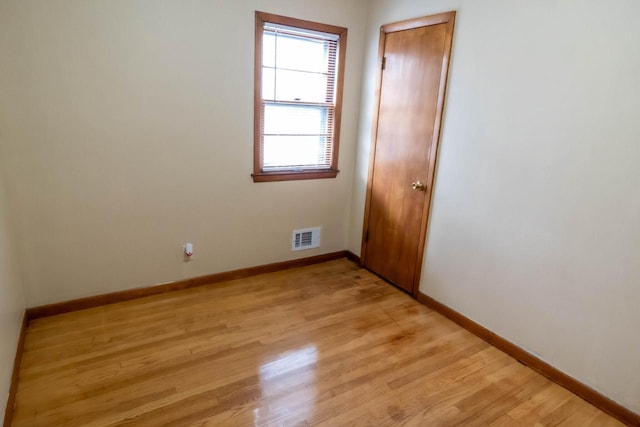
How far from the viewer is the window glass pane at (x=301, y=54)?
120 inches

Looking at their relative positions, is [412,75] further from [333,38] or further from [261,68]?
[261,68]

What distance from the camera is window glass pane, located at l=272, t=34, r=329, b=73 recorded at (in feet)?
10.0

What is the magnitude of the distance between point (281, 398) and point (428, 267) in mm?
1555

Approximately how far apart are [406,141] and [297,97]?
972 millimetres

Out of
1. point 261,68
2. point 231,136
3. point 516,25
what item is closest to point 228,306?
point 231,136

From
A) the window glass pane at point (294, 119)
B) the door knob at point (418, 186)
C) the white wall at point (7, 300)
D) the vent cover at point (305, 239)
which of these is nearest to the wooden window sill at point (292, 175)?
the window glass pane at point (294, 119)

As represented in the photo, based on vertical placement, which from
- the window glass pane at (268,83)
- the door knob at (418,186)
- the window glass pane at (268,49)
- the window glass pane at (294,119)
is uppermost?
the window glass pane at (268,49)

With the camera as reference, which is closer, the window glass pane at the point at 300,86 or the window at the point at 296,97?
the window at the point at 296,97

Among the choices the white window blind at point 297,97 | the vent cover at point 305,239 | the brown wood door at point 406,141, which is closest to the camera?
the brown wood door at point 406,141

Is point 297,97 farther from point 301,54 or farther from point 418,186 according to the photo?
point 418,186

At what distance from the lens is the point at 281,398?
1.99 meters

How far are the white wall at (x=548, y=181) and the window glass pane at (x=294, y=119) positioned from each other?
111cm

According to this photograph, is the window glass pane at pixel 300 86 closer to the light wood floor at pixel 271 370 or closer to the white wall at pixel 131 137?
the white wall at pixel 131 137

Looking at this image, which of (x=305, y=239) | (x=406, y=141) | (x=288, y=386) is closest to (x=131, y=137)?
(x=305, y=239)
